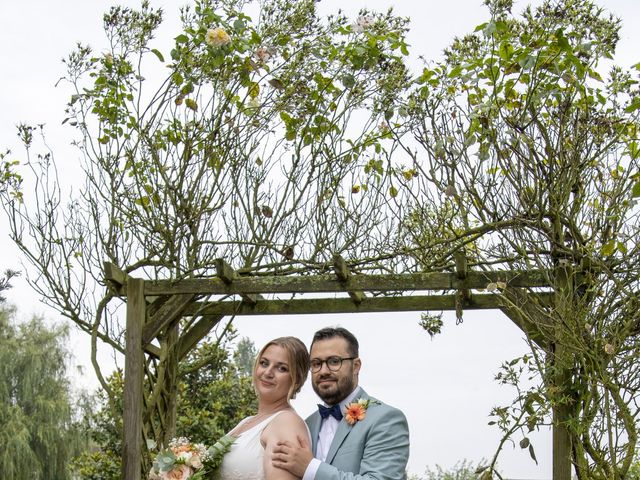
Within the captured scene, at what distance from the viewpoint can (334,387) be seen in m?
3.29

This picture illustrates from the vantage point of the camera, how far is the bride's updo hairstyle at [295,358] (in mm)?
3422

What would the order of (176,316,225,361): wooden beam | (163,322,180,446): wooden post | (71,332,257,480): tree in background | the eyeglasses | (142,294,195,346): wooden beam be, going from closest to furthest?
the eyeglasses
(142,294,195,346): wooden beam
(163,322,180,446): wooden post
(176,316,225,361): wooden beam
(71,332,257,480): tree in background

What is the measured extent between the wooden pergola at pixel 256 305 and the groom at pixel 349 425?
2.10 metres

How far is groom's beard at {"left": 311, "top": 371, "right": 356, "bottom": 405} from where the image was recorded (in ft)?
10.8

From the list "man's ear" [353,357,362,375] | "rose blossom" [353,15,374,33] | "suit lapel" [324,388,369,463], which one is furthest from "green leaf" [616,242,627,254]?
"suit lapel" [324,388,369,463]

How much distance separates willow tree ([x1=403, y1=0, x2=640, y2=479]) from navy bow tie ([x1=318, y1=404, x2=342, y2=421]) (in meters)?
2.03

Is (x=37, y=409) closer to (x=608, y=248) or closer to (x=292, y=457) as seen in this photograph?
(x=608, y=248)

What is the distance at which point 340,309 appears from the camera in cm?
640

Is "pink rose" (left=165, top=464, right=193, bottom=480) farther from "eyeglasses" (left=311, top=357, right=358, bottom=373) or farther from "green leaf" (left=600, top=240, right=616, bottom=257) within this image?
"green leaf" (left=600, top=240, right=616, bottom=257)

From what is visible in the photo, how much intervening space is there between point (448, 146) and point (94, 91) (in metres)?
2.38

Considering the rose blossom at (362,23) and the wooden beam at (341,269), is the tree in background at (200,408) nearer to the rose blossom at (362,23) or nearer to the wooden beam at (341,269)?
the wooden beam at (341,269)

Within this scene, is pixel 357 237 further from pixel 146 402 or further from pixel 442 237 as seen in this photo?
pixel 146 402

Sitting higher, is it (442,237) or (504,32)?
(504,32)

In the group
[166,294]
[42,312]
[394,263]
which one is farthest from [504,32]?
[42,312]
